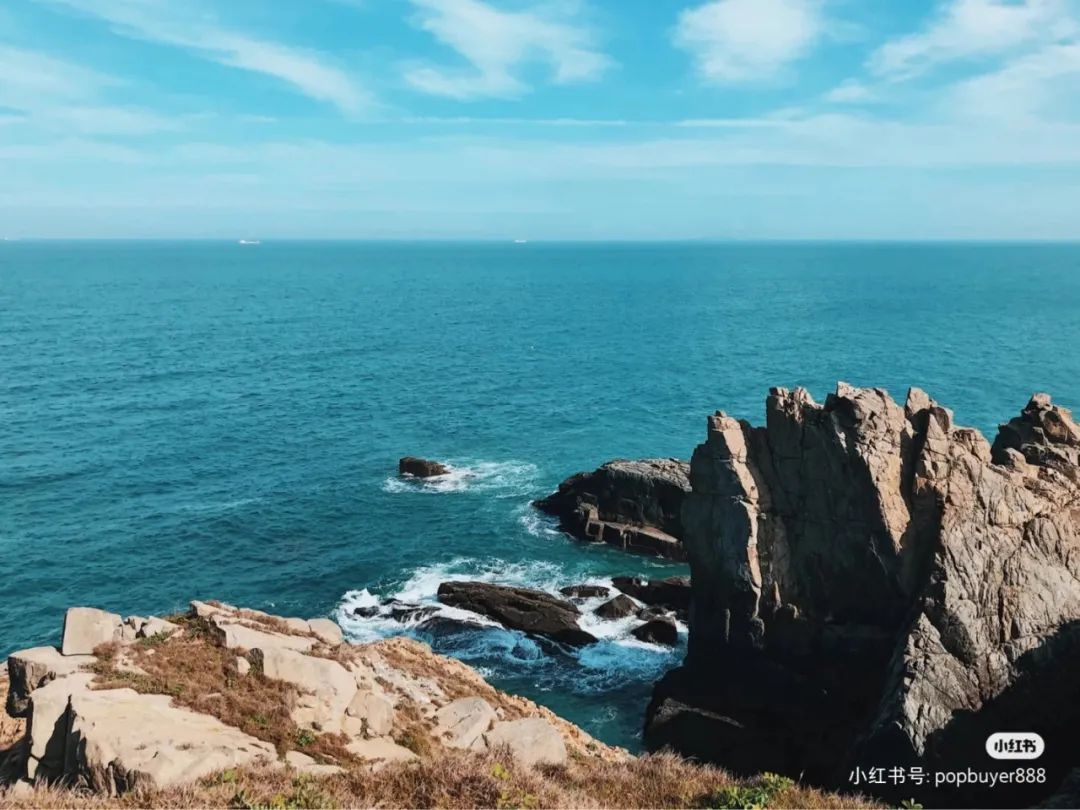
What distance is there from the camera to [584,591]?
165ft

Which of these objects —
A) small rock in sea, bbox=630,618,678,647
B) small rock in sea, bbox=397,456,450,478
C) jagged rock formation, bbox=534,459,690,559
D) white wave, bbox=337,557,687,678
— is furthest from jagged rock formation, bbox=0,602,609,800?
small rock in sea, bbox=397,456,450,478

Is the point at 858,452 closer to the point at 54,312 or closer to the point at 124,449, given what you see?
the point at 124,449

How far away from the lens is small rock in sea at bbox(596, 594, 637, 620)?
47688 mm

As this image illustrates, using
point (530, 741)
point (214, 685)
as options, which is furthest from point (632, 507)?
point (214, 685)

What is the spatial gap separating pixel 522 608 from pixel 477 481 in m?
22.5

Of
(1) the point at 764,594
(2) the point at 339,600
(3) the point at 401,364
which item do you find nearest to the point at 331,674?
(1) the point at 764,594

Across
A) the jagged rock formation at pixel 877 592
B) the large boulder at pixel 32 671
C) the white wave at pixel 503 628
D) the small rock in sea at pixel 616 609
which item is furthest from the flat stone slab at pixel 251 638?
the small rock in sea at pixel 616 609

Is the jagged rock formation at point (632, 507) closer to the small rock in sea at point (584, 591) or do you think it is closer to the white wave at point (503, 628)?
the white wave at point (503, 628)

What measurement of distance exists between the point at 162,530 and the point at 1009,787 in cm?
5177

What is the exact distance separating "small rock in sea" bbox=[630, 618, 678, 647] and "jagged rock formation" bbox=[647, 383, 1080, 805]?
4.24m

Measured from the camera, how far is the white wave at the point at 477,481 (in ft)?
220

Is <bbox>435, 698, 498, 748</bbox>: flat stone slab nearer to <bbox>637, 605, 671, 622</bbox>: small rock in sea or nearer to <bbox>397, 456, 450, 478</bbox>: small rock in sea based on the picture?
<bbox>637, 605, 671, 622</bbox>: small rock in sea

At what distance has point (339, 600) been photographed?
4934cm

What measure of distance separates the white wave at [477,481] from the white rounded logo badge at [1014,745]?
4162cm
